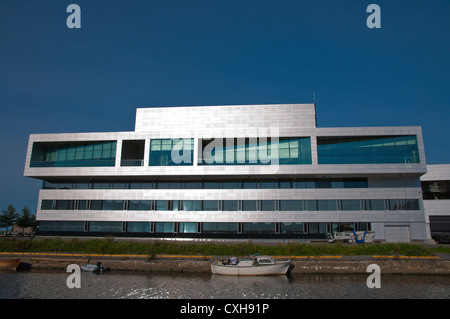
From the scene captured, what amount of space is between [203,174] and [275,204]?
12.0 metres

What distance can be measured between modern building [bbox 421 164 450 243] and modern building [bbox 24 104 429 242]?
12736 mm

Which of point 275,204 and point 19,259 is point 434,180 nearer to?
point 275,204

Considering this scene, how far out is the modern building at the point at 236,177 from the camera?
47.6m

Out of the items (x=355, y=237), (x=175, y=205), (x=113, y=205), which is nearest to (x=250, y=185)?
(x=175, y=205)

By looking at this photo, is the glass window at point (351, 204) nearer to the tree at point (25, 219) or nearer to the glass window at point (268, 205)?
the glass window at point (268, 205)

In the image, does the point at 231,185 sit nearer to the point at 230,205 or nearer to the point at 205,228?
the point at 230,205

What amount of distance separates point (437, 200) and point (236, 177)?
3812 centimetres

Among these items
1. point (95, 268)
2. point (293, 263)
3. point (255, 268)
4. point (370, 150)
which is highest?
point (370, 150)

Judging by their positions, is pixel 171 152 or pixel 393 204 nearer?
pixel 393 204

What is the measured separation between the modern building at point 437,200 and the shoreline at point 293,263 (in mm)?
25703

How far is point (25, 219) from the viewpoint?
269ft
